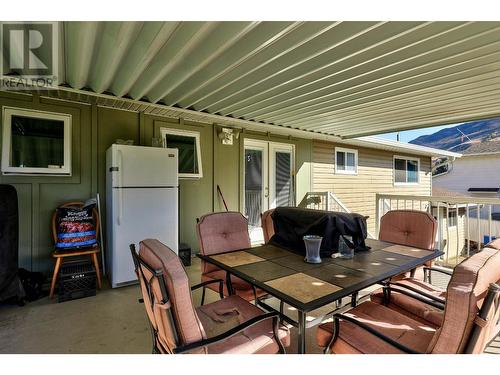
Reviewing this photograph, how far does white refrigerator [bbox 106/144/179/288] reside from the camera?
3396 millimetres

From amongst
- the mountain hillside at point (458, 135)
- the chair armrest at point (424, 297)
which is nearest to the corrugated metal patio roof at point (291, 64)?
the chair armrest at point (424, 297)

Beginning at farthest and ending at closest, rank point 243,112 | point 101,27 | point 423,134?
point 423,134
point 243,112
point 101,27

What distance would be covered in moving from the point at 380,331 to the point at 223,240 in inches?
60.2

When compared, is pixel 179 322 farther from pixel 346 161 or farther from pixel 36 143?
pixel 346 161

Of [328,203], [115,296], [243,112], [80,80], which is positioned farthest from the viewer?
[328,203]

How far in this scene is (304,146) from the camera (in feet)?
21.6

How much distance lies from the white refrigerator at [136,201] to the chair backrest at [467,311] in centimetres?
338

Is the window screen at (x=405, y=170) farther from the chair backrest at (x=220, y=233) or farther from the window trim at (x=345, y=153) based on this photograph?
the chair backrest at (x=220, y=233)

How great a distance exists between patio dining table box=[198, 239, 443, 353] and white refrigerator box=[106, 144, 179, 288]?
1.77m

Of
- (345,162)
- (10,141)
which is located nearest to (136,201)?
(10,141)

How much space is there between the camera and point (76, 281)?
3115 millimetres
